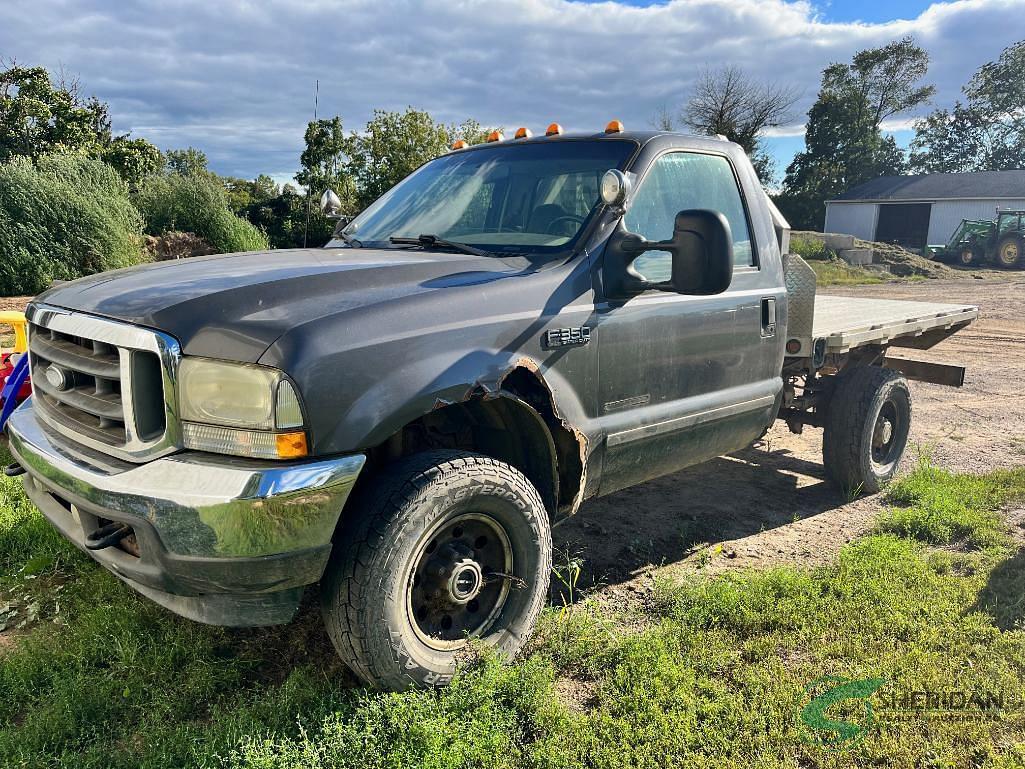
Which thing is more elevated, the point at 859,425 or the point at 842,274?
the point at 859,425

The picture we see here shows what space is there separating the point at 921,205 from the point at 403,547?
157 feet

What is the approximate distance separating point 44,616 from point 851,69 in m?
65.4

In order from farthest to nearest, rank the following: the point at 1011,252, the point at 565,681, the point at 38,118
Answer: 1. the point at 1011,252
2. the point at 38,118
3. the point at 565,681

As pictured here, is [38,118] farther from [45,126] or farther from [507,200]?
[507,200]

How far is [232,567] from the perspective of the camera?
2.20 m

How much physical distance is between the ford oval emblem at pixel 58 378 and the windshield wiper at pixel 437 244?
4.88 feet

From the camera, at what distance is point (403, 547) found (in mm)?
2436

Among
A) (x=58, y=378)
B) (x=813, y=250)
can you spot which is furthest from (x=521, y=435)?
(x=813, y=250)

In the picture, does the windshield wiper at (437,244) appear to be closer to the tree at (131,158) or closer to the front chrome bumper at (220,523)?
the front chrome bumper at (220,523)

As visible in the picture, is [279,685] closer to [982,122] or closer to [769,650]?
[769,650]

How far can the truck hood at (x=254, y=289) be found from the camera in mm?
2236

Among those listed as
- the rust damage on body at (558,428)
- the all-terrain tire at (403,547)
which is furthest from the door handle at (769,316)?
the all-terrain tire at (403,547)

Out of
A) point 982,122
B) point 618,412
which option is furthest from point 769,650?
point 982,122

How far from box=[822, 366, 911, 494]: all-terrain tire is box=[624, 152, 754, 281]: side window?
1562mm
